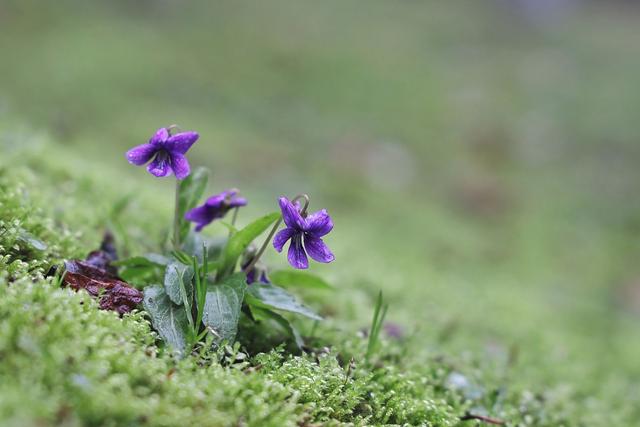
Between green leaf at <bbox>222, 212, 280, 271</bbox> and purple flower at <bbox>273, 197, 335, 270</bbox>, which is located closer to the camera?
purple flower at <bbox>273, 197, 335, 270</bbox>

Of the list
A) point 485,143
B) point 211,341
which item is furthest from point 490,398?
point 485,143

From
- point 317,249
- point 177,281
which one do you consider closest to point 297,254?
point 317,249

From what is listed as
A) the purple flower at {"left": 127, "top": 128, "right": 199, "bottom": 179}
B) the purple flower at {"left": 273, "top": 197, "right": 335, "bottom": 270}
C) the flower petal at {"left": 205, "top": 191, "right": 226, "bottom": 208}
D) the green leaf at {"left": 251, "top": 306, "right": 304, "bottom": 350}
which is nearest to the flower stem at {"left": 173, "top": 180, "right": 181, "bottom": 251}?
the flower petal at {"left": 205, "top": 191, "right": 226, "bottom": 208}

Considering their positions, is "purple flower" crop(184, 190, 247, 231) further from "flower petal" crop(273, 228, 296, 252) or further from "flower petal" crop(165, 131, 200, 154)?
"flower petal" crop(273, 228, 296, 252)

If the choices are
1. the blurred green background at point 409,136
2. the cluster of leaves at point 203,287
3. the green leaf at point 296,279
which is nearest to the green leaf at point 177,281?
the cluster of leaves at point 203,287

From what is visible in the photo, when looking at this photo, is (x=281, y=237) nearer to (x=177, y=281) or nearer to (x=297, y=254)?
(x=297, y=254)
